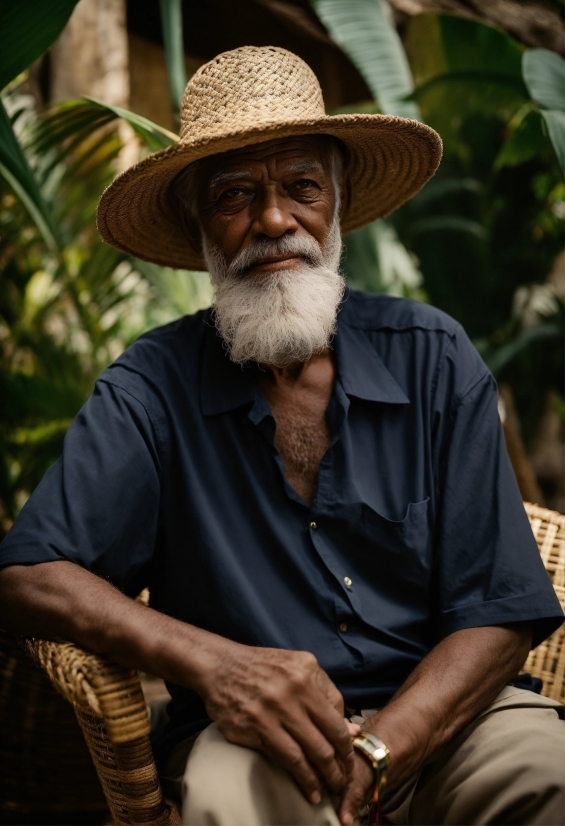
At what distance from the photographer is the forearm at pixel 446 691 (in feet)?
5.09

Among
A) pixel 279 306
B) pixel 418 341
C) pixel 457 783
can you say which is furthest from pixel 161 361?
pixel 457 783

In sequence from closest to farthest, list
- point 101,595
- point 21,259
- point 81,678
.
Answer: point 81,678 → point 101,595 → point 21,259

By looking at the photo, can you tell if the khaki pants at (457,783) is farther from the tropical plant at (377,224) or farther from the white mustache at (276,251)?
the tropical plant at (377,224)

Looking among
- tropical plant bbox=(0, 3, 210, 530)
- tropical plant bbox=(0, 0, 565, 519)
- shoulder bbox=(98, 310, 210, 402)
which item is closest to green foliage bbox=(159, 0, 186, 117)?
tropical plant bbox=(0, 0, 565, 519)

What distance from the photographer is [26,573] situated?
167 cm

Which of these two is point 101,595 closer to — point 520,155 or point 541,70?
point 541,70

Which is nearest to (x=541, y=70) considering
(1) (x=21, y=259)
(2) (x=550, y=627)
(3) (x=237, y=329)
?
(3) (x=237, y=329)

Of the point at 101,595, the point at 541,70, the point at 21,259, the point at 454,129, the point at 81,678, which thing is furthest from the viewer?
the point at 454,129

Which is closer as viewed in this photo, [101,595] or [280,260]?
[101,595]

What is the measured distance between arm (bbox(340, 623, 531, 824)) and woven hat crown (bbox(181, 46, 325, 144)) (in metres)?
1.28

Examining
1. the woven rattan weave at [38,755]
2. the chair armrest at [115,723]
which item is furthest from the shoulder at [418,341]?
the woven rattan weave at [38,755]

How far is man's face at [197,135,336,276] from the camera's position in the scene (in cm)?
195

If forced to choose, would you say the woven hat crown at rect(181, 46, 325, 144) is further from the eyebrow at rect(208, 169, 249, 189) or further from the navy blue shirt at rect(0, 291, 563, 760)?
the navy blue shirt at rect(0, 291, 563, 760)

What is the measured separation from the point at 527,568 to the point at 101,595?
954 millimetres
